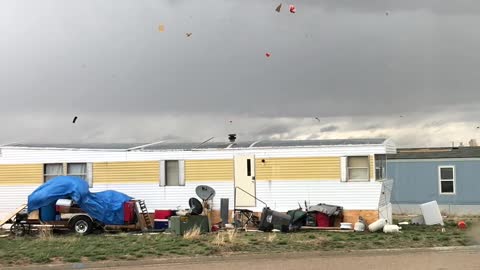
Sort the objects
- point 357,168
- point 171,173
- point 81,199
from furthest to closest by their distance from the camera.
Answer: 1. point 171,173
2. point 357,168
3. point 81,199

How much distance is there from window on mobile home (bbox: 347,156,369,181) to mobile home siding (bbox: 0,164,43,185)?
427 inches

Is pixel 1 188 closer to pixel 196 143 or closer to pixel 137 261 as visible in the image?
pixel 196 143

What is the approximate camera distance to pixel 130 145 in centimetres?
2214

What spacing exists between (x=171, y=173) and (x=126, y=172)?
1.61 metres

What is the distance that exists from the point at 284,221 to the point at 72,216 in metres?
6.59

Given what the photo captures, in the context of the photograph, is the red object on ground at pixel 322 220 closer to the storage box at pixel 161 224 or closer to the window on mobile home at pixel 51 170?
the storage box at pixel 161 224

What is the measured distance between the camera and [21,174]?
21625 mm

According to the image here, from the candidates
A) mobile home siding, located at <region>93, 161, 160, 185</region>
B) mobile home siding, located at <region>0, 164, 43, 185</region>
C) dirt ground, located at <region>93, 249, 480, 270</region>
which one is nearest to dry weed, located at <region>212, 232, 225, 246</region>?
dirt ground, located at <region>93, 249, 480, 270</region>

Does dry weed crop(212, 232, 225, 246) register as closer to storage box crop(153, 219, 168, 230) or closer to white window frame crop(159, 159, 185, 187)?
storage box crop(153, 219, 168, 230)

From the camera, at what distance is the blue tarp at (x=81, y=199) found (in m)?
18.4

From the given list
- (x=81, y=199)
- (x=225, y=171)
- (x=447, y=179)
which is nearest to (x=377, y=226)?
(x=225, y=171)

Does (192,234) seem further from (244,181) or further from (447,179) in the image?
(447,179)

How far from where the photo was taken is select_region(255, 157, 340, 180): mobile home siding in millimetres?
19375

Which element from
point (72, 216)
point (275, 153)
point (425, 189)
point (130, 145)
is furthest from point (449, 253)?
point (425, 189)
